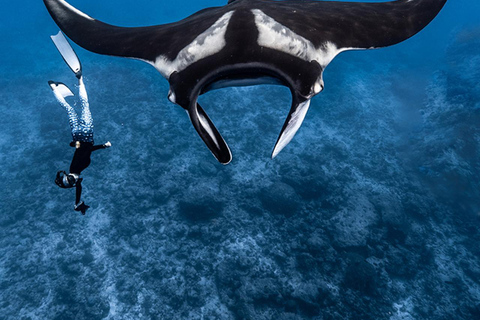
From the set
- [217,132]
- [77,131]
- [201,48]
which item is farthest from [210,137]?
[77,131]

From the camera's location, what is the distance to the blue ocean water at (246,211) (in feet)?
31.3

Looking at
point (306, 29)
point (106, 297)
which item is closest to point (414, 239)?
point (306, 29)

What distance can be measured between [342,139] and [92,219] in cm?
1459

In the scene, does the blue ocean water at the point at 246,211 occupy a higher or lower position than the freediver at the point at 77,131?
lower

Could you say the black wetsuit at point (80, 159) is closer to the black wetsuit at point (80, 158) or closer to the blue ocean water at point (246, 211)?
the black wetsuit at point (80, 158)

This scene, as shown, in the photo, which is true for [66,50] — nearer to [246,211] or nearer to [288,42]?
[288,42]

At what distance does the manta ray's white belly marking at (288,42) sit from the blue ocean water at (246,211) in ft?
27.6

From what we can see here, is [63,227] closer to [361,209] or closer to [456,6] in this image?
[361,209]

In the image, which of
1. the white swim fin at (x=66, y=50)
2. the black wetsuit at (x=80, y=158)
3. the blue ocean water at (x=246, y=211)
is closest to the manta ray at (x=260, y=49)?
the white swim fin at (x=66, y=50)

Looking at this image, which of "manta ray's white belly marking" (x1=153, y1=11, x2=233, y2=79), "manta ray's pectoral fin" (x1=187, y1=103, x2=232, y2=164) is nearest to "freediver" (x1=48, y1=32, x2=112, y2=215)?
"manta ray's white belly marking" (x1=153, y1=11, x2=233, y2=79)

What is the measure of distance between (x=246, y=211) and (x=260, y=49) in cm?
972

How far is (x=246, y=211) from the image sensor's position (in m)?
12.0

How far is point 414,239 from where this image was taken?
11.6 metres

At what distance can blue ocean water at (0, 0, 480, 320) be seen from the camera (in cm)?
954
